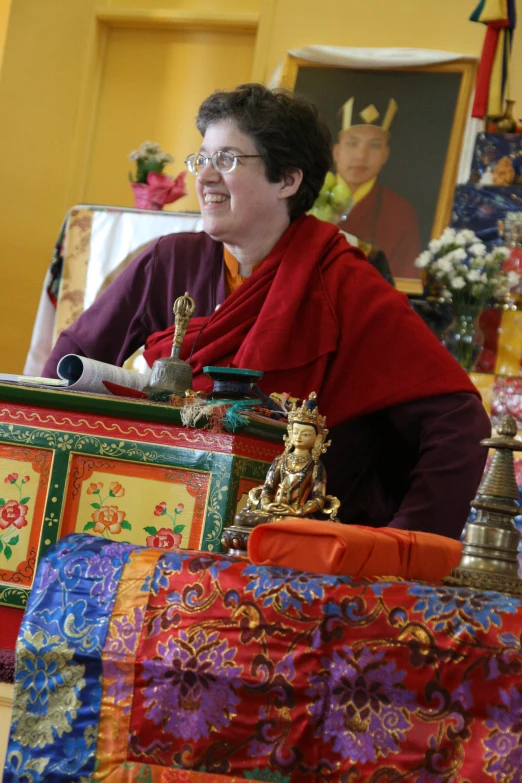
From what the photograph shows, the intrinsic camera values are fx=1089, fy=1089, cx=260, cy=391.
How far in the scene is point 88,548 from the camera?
1162 millimetres

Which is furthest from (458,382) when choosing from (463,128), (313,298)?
(463,128)

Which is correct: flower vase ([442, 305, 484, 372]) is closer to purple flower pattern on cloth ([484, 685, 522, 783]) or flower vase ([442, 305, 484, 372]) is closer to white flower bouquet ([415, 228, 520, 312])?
white flower bouquet ([415, 228, 520, 312])

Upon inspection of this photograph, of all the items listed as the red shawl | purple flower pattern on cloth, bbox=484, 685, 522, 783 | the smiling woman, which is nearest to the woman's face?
the smiling woman

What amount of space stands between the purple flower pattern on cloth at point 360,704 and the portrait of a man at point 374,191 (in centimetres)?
409

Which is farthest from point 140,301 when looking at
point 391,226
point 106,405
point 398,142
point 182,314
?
point 398,142

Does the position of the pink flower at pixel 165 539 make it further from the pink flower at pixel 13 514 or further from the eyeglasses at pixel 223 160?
the eyeglasses at pixel 223 160

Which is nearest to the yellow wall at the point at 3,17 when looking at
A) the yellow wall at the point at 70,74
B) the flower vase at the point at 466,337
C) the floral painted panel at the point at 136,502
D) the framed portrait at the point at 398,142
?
the yellow wall at the point at 70,74

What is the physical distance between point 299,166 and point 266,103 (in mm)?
158

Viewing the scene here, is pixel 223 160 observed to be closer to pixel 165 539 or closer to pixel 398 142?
pixel 165 539

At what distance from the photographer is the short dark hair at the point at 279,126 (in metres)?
2.42

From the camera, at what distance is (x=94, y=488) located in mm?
1846

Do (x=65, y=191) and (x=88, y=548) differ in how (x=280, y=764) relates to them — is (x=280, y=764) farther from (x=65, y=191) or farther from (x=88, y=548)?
(x=65, y=191)

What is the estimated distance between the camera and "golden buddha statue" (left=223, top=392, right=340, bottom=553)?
4.75 ft

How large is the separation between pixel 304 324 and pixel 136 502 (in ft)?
1.99
